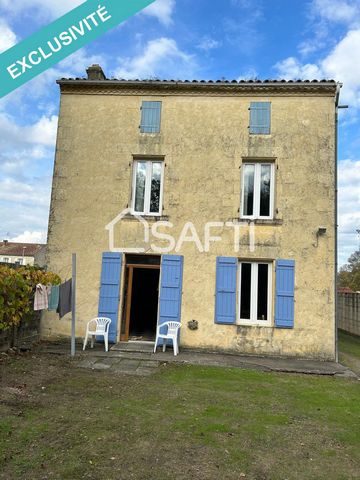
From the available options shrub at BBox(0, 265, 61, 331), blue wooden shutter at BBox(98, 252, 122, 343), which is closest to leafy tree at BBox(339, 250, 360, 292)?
blue wooden shutter at BBox(98, 252, 122, 343)

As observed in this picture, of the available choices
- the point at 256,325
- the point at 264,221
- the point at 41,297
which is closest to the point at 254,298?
the point at 256,325

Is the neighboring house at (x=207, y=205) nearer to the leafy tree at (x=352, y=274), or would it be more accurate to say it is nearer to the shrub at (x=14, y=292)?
the shrub at (x=14, y=292)

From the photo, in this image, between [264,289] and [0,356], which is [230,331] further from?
[0,356]

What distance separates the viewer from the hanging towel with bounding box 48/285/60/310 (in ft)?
30.4

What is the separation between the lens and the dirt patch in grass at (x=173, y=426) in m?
3.76

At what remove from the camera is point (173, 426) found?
4812 millimetres

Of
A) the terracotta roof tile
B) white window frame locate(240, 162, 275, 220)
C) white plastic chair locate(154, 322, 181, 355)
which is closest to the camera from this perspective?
white plastic chair locate(154, 322, 181, 355)

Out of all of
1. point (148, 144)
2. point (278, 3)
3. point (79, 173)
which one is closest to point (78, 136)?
point (79, 173)

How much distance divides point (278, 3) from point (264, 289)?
20.9 ft

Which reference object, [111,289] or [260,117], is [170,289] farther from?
[260,117]

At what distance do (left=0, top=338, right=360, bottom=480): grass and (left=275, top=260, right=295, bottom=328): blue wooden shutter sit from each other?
2.09 metres

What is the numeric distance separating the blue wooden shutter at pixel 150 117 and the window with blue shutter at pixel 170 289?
11.4ft

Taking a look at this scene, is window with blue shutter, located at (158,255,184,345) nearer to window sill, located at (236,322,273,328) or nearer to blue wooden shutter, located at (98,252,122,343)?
blue wooden shutter, located at (98,252,122,343)

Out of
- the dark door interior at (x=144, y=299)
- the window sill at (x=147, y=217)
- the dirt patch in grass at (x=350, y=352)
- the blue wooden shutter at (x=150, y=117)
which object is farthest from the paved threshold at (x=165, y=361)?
the blue wooden shutter at (x=150, y=117)
